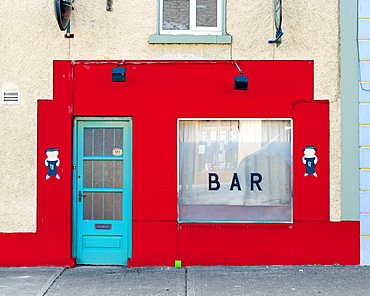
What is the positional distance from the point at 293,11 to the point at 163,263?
4.36 metres

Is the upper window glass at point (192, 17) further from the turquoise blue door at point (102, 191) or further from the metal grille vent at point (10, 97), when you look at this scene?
the metal grille vent at point (10, 97)

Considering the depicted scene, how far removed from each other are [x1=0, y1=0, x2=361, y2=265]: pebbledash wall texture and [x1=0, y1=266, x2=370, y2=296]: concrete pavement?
0.54 m

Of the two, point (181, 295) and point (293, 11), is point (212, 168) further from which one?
point (293, 11)

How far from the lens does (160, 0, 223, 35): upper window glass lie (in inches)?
280

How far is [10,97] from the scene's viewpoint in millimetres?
6957

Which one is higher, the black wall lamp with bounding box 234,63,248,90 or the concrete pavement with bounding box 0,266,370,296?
the black wall lamp with bounding box 234,63,248,90

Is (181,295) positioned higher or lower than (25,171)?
lower

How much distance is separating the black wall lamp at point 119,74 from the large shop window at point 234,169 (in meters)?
1.11

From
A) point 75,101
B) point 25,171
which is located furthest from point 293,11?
point 25,171

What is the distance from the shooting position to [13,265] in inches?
274

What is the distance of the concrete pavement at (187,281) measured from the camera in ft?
19.5

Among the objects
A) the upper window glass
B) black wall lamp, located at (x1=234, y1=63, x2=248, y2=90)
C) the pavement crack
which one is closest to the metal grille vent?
the upper window glass

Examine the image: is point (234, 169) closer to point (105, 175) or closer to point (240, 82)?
point (240, 82)

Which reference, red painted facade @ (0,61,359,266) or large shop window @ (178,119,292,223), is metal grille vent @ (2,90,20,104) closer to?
red painted facade @ (0,61,359,266)
